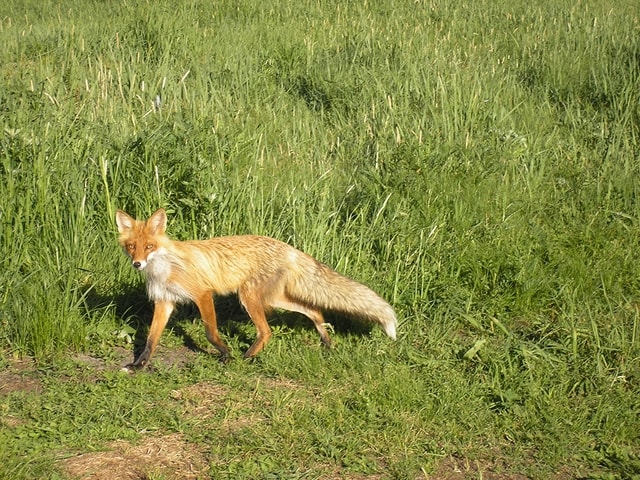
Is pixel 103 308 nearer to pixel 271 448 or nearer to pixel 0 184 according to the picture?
pixel 0 184

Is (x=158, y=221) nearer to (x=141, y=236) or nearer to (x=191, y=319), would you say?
(x=141, y=236)

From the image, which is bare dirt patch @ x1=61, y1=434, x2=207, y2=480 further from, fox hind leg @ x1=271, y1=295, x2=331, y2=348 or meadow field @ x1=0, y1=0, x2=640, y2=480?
fox hind leg @ x1=271, y1=295, x2=331, y2=348

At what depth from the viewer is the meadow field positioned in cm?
475

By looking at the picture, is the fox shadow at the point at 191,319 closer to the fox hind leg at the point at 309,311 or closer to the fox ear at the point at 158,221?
the fox hind leg at the point at 309,311

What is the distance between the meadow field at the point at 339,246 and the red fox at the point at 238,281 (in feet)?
0.80

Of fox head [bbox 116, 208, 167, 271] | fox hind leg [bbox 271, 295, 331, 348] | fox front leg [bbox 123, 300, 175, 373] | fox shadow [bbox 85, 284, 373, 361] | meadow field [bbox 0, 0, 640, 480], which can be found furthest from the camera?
fox shadow [bbox 85, 284, 373, 361]

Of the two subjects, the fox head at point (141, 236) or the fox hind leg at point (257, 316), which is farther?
the fox hind leg at point (257, 316)

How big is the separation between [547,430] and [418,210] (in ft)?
8.83

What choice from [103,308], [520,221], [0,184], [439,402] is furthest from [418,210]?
[0,184]

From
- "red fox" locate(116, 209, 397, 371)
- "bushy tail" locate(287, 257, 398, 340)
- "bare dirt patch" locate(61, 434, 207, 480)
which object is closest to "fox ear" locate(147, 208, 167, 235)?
"red fox" locate(116, 209, 397, 371)

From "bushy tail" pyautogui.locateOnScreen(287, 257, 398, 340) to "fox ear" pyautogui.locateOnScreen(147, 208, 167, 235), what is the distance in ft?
3.29

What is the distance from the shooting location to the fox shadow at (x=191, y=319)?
20.1ft

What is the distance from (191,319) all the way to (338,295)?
1.32 m

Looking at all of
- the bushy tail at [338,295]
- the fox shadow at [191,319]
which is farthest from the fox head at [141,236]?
the bushy tail at [338,295]
